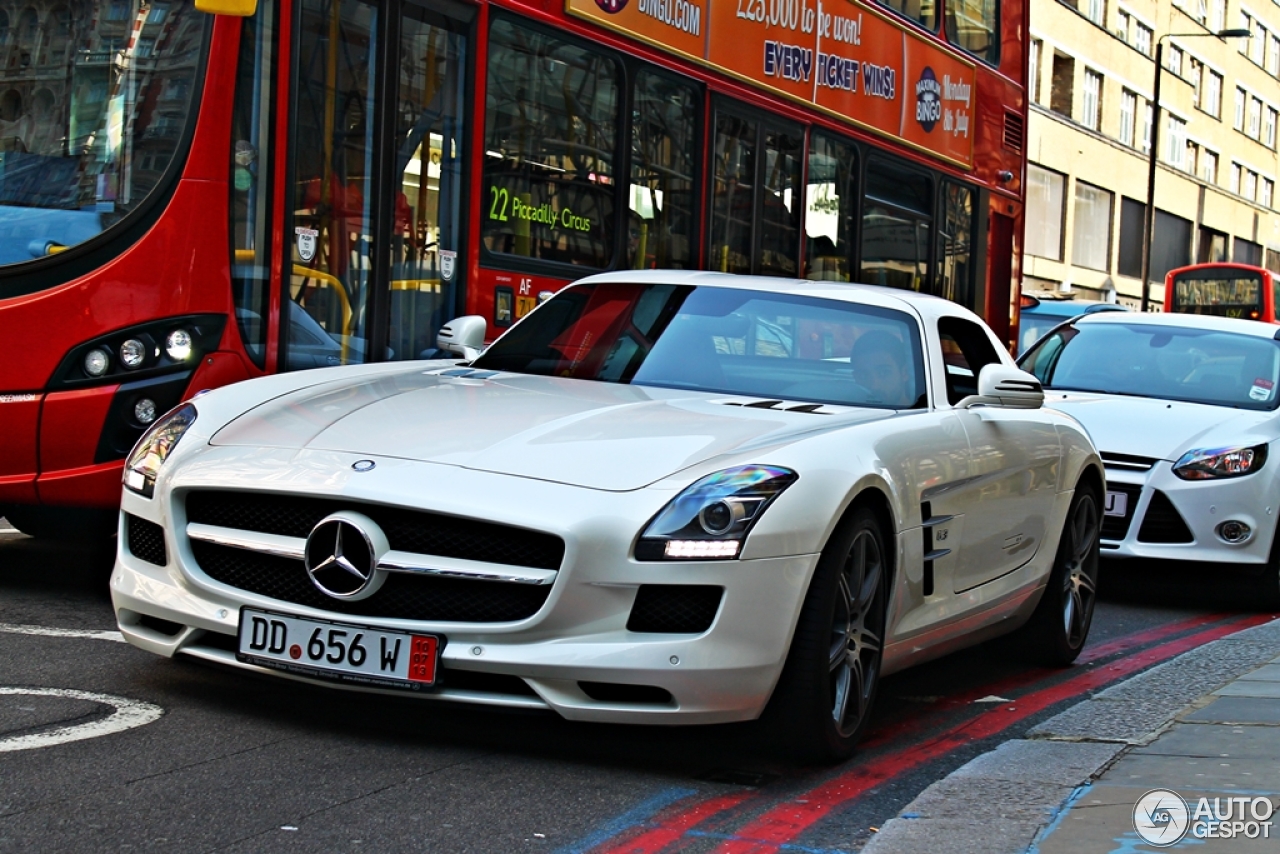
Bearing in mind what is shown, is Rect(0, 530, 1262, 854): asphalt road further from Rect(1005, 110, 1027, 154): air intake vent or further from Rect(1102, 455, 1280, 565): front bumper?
Rect(1005, 110, 1027, 154): air intake vent

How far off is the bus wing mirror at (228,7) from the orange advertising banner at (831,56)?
2.20m

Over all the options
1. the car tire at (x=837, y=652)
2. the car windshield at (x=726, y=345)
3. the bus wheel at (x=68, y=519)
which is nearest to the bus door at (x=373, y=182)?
the bus wheel at (x=68, y=519)

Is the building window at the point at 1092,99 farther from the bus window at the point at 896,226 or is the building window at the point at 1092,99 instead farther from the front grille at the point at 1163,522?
the front grille at the point at 1163,522

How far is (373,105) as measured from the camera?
7863mm

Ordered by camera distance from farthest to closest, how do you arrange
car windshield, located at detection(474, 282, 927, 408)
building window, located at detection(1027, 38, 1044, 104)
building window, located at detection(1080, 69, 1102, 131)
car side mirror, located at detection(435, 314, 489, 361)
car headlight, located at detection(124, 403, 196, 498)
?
building window, located at detection(1080, 69, 1102, 131) < building window, located at detection(1027, 38, 1044, 104) < car side mirror, located at detection(435, 314, 489, 361) < car windshield, located at detection(474, 282, 927, 408) < car headlight, located at detection(124, 403, 196, 498)

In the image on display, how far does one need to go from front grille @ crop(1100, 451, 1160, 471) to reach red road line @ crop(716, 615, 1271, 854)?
1512 millimetres

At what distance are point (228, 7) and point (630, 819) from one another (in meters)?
4.02

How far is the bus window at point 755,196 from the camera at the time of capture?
10469 millimetres

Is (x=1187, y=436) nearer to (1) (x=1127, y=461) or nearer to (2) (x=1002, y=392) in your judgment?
(1) (x=1127, y=461)

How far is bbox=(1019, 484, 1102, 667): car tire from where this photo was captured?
703 centimetres

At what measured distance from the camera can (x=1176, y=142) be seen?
66.4m

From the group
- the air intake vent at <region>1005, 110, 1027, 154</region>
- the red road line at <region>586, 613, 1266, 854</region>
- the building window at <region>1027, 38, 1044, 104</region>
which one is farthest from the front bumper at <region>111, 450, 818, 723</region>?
the building window at <region>1027, 38, 1044, 104</region>

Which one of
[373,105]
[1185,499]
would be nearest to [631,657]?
[373,105]

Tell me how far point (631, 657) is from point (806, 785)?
0.65 metres
